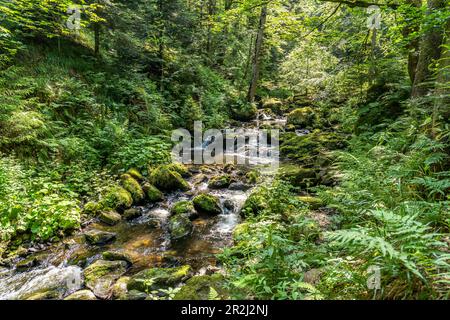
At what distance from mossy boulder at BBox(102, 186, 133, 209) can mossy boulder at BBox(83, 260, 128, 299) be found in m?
→ 2.22

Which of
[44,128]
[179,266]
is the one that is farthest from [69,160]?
[179,266]

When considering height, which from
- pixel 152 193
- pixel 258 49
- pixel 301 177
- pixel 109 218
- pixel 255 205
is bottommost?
pixel 109 218

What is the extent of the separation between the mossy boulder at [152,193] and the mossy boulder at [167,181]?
38 cm

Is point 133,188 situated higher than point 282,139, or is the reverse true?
point 282,139

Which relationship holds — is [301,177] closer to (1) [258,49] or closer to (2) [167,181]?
(2) [167,181]

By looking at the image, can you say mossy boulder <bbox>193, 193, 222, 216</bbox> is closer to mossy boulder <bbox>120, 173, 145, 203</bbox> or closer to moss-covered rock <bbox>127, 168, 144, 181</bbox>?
mossy boulder <bbox>120, 173, 145, 203</bbox>

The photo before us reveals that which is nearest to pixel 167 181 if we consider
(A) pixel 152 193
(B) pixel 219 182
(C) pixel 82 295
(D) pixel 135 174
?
(A) pixel 152 193

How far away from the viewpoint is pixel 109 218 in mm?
6391

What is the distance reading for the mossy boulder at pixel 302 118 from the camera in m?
15.2

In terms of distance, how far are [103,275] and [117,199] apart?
9.12ft

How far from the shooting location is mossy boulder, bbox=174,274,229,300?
3033 mm

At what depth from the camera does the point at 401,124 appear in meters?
6.64

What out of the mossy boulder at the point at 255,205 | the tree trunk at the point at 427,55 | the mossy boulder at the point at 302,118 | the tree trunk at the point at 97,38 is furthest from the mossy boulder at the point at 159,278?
the mossy boulder at the point at 302,118
